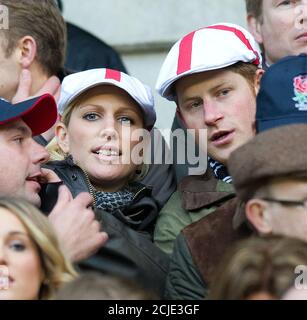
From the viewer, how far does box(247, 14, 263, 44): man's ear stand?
500 centimetres

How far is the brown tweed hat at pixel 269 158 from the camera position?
3738mm

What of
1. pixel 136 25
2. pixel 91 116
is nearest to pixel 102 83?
pixel 91 116

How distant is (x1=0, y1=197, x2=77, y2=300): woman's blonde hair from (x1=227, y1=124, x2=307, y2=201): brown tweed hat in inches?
25.0

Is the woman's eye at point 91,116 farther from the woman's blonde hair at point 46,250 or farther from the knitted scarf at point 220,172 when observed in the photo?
the woman's blonde hair at point 46,250

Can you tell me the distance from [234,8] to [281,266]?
13.4 feet

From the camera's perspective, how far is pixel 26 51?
5051 millimetres

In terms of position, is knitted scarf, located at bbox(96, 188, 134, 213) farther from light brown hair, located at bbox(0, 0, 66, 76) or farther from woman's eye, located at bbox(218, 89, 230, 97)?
light brown hair, located at bbox(0, 0, 66, 76)

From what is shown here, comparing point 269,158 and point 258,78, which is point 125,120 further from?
point 269,158

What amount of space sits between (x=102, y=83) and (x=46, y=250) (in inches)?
43.3

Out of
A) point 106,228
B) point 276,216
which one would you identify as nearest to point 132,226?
point 106,228

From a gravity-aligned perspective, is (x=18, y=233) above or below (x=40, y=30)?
below

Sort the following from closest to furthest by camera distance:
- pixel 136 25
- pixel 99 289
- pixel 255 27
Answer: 1. pixel 99 289
2. pixel 255 27
3. pixel 136 25
